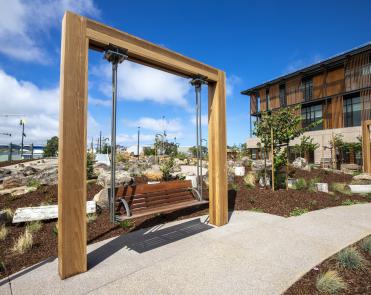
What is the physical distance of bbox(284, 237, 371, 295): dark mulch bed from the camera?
271 centimetres

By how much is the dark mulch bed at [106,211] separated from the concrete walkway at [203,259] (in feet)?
1.29

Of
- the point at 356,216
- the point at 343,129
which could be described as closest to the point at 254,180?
the point at 356,216

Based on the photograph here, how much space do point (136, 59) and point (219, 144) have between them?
2323 millimetres

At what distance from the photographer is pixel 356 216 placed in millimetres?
6000

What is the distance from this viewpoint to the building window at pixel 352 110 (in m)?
25.4

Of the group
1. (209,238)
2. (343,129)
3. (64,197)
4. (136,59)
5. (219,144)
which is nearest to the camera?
(64,197)

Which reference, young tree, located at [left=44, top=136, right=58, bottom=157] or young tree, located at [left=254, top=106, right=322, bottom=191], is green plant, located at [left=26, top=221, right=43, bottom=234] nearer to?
young tree, located at [left=254, top=106, right=322, bottom=191]

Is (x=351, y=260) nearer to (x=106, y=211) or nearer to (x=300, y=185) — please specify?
(x=106, y=211)

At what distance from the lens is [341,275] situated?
3.07 meters

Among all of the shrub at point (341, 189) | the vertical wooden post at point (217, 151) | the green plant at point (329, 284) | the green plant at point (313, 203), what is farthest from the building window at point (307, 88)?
the green plant at point (329, 284)

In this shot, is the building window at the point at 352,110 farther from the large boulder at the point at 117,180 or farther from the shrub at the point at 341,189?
the large boulder at the point at 117,180

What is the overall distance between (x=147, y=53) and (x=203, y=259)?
10.9ft

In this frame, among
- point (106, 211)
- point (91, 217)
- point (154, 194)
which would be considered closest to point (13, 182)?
point (106, 211)

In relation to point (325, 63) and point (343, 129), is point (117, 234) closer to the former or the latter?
point (343, 129)
